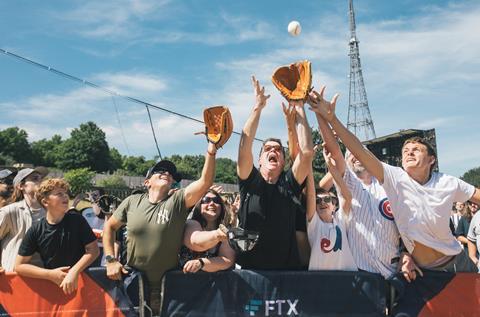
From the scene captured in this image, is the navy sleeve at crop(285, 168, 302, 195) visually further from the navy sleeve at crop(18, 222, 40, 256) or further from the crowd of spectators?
the navy sleeve at crop(18, 222, 40, 256)

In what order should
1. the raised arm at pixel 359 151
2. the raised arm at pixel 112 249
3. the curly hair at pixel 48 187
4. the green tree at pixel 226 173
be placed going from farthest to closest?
the green tree at pixel 226 173 < the curly hair at pixel 48 187 < the raised arm at pixel 112 249 < the raised arm at pixel 359 151

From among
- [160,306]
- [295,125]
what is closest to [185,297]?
[160,306]

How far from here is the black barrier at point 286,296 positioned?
3.73 m

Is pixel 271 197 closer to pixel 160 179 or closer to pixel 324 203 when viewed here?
pixel 324 203

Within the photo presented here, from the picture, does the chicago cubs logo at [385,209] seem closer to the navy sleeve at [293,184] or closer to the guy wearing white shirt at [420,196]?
the guy wearing white shirt at [420,196]

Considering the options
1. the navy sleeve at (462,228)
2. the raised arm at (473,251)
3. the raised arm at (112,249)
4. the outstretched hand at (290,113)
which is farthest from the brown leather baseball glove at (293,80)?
the navy sleeve at (462,228)

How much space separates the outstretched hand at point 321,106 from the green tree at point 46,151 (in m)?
94.5

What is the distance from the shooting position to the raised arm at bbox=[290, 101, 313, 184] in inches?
149

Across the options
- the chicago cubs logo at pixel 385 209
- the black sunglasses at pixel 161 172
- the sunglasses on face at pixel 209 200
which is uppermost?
the black sunglasses at pixel 161 172

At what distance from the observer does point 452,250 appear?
3820 mm

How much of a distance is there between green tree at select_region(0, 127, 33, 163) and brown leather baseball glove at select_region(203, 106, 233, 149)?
85926 mm

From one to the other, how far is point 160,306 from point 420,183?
249 centimetres

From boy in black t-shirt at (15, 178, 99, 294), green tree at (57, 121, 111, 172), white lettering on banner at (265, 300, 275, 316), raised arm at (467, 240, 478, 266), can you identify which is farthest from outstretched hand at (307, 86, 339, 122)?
green tree at (57, 121, 111, 172)

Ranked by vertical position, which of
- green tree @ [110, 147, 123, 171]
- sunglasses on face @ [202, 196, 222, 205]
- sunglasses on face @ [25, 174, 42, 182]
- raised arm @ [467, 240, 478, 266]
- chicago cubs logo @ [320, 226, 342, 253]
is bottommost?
raised arm @ [467, 240, 478, 266]
